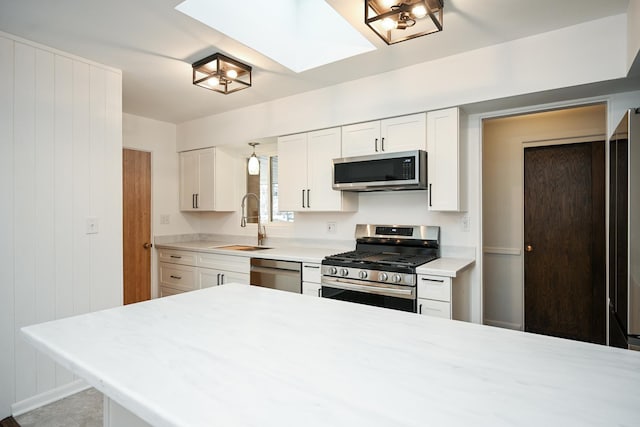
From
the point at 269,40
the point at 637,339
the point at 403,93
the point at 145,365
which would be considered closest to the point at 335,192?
the point at 403,93

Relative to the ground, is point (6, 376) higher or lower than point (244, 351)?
lower

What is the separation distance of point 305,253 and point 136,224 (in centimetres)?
216

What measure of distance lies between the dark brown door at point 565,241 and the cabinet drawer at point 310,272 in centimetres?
230

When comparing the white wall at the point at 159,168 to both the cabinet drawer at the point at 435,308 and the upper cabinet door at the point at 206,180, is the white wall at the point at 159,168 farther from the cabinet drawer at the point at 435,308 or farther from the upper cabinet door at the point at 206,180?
the cabinet drawer at the point at 435,308

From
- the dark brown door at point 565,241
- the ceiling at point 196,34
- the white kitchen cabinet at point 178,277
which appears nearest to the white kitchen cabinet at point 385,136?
the ceiling at point 196,34

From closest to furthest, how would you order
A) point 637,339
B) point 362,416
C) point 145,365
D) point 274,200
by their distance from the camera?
point 362,416 → point 145,365 → point 637,339 → point 274,200

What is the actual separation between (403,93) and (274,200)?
2.05 m

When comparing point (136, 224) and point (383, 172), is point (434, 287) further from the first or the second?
point (136, 224)

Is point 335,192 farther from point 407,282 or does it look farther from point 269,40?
point 269,40

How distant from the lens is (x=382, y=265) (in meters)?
2.70

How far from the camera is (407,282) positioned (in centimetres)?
256

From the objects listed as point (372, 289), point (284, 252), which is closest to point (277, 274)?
point (284, 252)

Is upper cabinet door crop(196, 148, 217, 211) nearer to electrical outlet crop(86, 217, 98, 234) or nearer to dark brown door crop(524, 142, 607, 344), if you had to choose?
electrical outlet crop(86, 217, 98, 234)

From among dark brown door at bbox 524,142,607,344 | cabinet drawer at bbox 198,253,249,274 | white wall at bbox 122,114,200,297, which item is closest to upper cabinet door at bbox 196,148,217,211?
white wall at bbox 122,114,200,297
